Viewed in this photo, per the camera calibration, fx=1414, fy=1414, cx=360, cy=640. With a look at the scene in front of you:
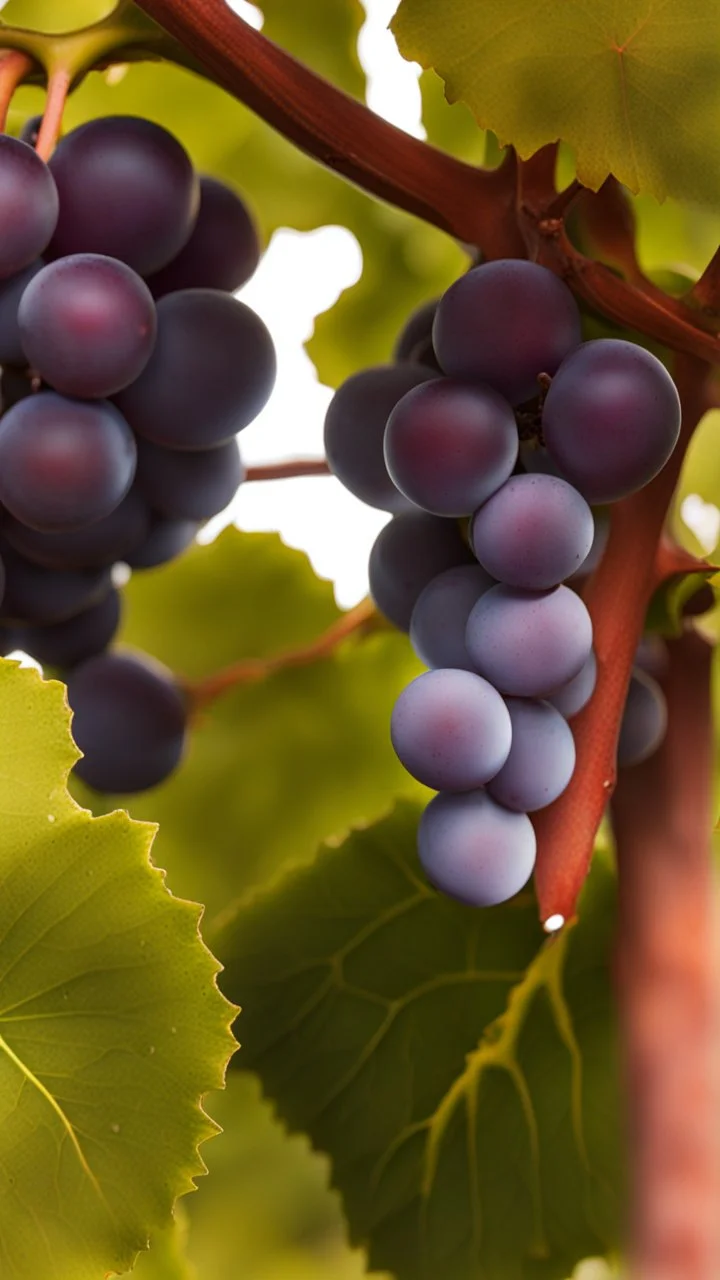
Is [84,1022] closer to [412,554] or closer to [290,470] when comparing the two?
[412,554]

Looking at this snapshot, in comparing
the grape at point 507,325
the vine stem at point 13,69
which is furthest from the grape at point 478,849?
the vine stem at point 13,69

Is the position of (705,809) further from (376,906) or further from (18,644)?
(18,644)

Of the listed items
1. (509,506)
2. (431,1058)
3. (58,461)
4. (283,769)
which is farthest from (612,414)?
(283,769)

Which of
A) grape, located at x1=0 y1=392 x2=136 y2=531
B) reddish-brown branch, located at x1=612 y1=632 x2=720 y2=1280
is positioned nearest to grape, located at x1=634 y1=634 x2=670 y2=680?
reddish-brown branch, located at x1=612 y1=632 x2=720 y2=1280

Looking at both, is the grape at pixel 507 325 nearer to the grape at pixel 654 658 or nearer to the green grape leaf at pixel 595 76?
the green grape leaf at pixel 595 76

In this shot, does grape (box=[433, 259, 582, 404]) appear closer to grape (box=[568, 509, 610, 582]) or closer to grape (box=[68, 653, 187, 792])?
grape (box=[568, 509, 610, 582])

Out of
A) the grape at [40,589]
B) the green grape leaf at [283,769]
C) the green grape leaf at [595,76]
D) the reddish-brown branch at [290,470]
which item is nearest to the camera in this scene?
the green grape leaf at [595,76]
